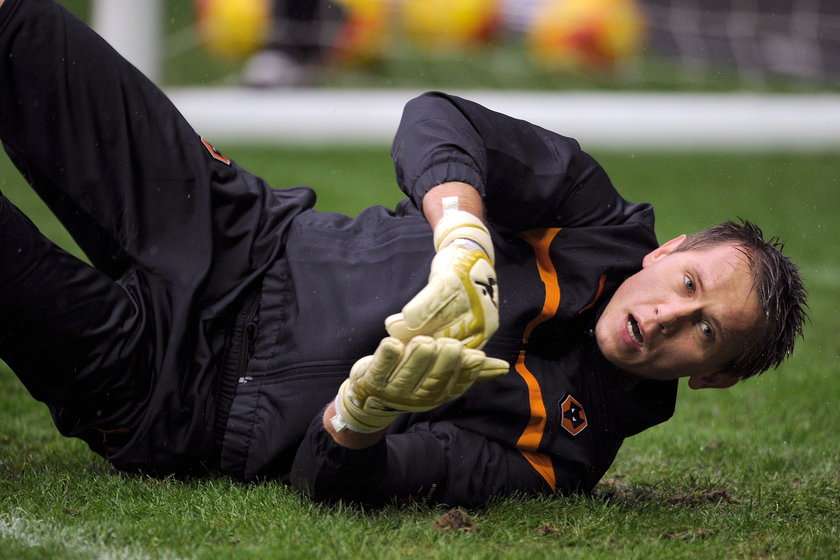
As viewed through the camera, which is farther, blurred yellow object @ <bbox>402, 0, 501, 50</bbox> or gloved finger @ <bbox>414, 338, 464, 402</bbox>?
blurred yellow object @ <bbox>402, 0, 501, 50</bbox>

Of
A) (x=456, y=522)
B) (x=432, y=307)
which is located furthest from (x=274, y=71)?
(x=432, y=307)

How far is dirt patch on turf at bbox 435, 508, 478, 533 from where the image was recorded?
2.85 metres

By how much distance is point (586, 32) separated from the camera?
13.0 m

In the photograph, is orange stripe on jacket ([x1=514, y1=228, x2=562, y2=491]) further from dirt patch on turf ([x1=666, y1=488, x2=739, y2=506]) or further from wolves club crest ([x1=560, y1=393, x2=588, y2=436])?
dirt patch on turf ([x1=666, y1=488, x2=739, y2=506])

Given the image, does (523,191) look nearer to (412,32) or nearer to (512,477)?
(512,477)

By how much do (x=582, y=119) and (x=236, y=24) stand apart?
13.6 ft

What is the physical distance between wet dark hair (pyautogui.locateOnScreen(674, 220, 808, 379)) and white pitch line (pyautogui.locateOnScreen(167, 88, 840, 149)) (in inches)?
315

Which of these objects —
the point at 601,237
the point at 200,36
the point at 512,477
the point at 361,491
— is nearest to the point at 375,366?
the point at 361,491

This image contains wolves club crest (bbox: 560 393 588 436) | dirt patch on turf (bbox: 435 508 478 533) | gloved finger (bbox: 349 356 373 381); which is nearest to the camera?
gloved finger (bbox: 349 356 373 381)

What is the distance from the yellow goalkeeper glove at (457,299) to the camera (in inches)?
96.1

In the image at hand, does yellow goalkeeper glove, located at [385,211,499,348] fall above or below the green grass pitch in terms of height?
above

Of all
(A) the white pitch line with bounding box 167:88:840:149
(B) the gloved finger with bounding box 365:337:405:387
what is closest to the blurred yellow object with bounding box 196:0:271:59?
(A) the white pitch line with bounding box 167:88:840:149

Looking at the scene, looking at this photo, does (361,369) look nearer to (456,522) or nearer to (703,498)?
(456,522)

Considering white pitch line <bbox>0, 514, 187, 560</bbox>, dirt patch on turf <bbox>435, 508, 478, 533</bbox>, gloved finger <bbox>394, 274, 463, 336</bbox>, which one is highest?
gloved finger <bbox>394, 274, 463, 336</bbox>
